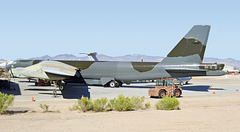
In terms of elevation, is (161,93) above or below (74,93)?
above

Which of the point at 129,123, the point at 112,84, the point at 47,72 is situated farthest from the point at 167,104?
the point at 112,84

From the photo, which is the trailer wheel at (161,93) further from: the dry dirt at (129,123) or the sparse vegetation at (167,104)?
the dry dirt at (129,123)

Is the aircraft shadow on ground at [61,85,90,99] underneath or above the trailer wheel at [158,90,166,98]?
underneath

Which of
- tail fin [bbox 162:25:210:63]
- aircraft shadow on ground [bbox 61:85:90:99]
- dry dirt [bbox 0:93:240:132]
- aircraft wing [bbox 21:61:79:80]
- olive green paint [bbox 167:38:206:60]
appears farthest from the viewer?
olive green paint [bbox 167:38:206:60]

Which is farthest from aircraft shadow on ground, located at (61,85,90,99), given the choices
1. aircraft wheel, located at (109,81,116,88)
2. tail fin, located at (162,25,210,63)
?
tail fin, located at (162,25,210,63)

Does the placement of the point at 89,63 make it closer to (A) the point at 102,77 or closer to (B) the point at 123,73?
(A) the point at 102,77

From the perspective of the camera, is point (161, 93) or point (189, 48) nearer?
point (161, 93)

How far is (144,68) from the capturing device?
118 ft

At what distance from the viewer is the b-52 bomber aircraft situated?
105ft

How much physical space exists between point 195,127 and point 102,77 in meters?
26.4

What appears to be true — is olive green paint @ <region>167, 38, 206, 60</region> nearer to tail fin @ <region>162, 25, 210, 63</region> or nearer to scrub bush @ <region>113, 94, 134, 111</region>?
tail fin @ <region>162, 25, 210, 63</region>

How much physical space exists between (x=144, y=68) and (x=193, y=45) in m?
6.71

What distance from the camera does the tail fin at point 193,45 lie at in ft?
108

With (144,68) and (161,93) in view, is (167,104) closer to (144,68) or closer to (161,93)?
(161,93)
